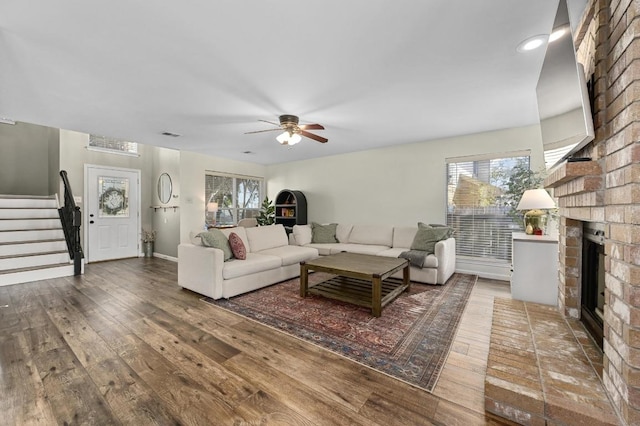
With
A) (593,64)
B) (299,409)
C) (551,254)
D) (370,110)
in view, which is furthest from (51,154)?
(551,254)

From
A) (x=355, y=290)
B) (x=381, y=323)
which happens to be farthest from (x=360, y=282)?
(x=381, y=323)

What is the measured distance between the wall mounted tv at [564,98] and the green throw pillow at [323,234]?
377 centimetres

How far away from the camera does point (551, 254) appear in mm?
2826

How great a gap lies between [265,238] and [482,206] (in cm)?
369

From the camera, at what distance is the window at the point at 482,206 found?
4191 millimetres

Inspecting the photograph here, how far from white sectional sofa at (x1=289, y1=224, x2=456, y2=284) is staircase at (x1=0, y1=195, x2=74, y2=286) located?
4027 mm

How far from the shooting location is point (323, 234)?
5336 mm

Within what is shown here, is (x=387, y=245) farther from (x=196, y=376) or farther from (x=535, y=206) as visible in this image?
(x=196, y=376)

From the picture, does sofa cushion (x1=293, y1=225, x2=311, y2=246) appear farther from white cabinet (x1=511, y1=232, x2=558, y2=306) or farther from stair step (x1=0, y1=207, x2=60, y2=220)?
stair step (x1=0, y1=207, x2=60, y2=220)

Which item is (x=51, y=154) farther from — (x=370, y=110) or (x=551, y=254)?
(x=551, y=254)

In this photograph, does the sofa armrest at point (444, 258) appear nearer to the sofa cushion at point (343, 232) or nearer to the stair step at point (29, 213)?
the sofa cushion at point (343, 232)

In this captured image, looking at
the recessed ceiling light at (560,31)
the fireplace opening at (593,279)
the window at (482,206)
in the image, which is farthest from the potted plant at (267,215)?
the recessed ceiling light at (560,31)

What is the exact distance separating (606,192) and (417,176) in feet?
12.0

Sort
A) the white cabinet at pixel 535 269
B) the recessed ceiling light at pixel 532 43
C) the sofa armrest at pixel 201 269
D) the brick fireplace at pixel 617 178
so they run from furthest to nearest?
the sofa armrest at pixel 201 269 → the white cabinet at pixel 535 269 → the recessed ceiling light at pixel 532 43 → the brick fireplace at pixel 617 178
